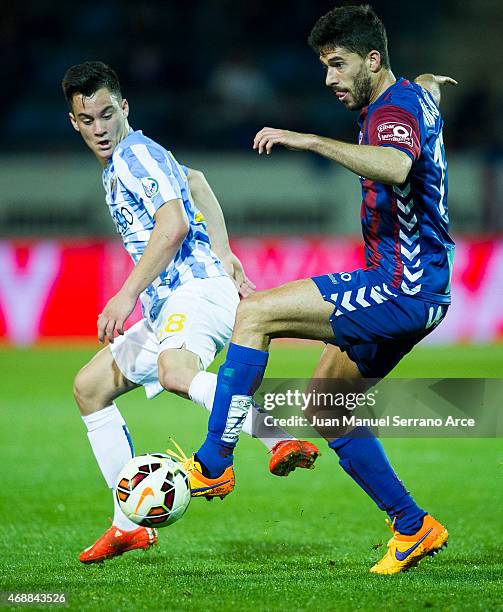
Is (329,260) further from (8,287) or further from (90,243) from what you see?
(8,287)

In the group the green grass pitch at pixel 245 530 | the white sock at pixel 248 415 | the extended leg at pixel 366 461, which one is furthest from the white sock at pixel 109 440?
the extended leg at pixel 366 461

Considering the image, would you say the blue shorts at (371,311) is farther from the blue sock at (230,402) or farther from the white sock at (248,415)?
the white sock at (248,415)

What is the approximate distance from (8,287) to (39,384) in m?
2.89

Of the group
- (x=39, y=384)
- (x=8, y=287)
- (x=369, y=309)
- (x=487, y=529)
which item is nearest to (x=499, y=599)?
(x=369, y=309)

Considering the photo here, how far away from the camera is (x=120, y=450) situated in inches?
205

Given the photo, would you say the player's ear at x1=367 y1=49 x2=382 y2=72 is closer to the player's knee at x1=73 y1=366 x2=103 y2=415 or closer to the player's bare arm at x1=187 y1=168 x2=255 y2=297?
the player's bare arm at x1=187 y1=168 x2=255 y2=297

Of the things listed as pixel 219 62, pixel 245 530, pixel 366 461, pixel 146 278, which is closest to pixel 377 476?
pixel 366 461

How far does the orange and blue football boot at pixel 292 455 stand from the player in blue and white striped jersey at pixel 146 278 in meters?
0.55

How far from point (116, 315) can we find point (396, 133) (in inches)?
55.2

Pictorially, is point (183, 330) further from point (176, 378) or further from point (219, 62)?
point (219, 62)

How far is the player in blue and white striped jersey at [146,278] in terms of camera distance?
15.7ft

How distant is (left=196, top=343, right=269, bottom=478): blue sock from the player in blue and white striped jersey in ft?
1.07

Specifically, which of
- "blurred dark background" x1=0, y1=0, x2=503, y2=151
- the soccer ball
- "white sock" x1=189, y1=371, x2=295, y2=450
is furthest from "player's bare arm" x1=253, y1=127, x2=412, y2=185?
"blurred dark background" x1=0, y1=0, x2=503, y2=151

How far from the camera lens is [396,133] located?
413 centimetres
